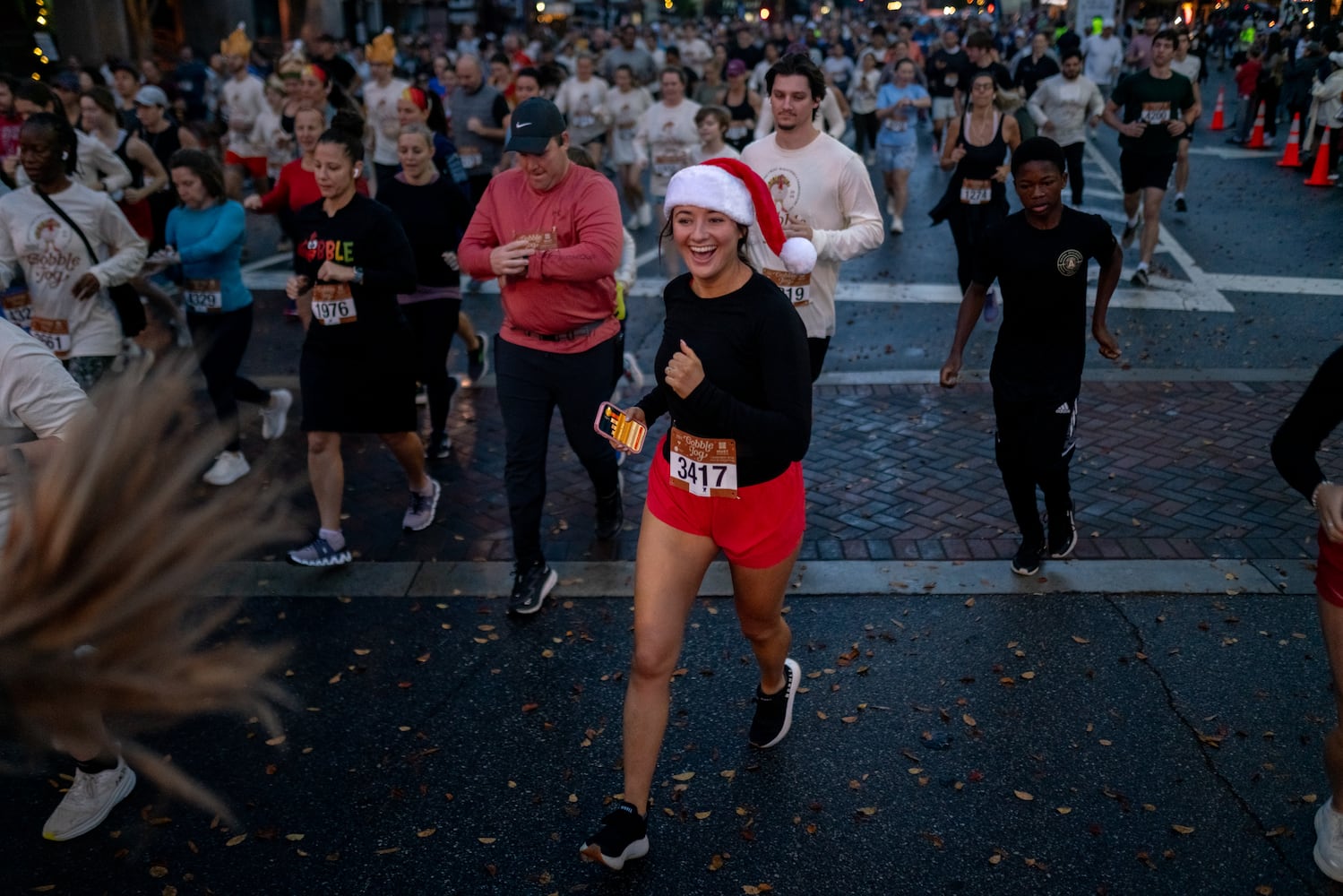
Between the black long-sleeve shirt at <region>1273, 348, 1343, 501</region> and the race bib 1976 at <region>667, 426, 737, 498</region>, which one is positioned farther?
the race bib 1976 at <region>667, 426, 737, 498</region>

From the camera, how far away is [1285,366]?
8164mm

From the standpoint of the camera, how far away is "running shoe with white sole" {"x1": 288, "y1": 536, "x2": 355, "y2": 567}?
547 centimetres

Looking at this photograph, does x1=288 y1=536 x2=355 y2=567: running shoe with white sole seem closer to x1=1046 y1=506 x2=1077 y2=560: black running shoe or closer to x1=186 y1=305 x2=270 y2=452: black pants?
x1=186 y1=305 x2=270 y2=452: black pants

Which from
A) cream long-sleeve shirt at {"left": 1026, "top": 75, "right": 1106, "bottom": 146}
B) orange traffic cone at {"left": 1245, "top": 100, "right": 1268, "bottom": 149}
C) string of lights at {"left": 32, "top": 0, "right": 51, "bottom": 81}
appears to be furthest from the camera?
string of lights at {"left": 32, "top": 0, "right": 51, "bottom": 81}

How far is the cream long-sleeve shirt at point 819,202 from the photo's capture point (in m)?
5.26

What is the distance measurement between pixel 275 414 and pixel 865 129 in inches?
523

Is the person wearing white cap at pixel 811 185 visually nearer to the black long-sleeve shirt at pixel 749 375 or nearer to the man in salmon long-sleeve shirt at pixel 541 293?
the man in salmon long-sleeve shirt at pixel 541 293

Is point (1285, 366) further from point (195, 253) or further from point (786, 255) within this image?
point (195, 253)

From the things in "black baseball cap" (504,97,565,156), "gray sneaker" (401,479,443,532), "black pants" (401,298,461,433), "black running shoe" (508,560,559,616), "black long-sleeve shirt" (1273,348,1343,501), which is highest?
"black baseball cap" (504,97,565,156)

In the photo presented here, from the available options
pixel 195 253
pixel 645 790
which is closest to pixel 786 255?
pixel 645 790

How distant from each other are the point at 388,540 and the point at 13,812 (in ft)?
7.68

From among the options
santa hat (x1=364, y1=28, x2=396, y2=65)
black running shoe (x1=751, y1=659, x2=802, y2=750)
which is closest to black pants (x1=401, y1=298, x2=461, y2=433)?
black running shoe (x1=751, y1=659, x2=802, y2=750)

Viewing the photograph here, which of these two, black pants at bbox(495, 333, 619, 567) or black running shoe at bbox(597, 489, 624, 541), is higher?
black pants at bbox(495, 333, 619, 567)

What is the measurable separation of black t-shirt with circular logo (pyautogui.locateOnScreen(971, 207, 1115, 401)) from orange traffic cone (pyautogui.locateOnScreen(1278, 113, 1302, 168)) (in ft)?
50.3
